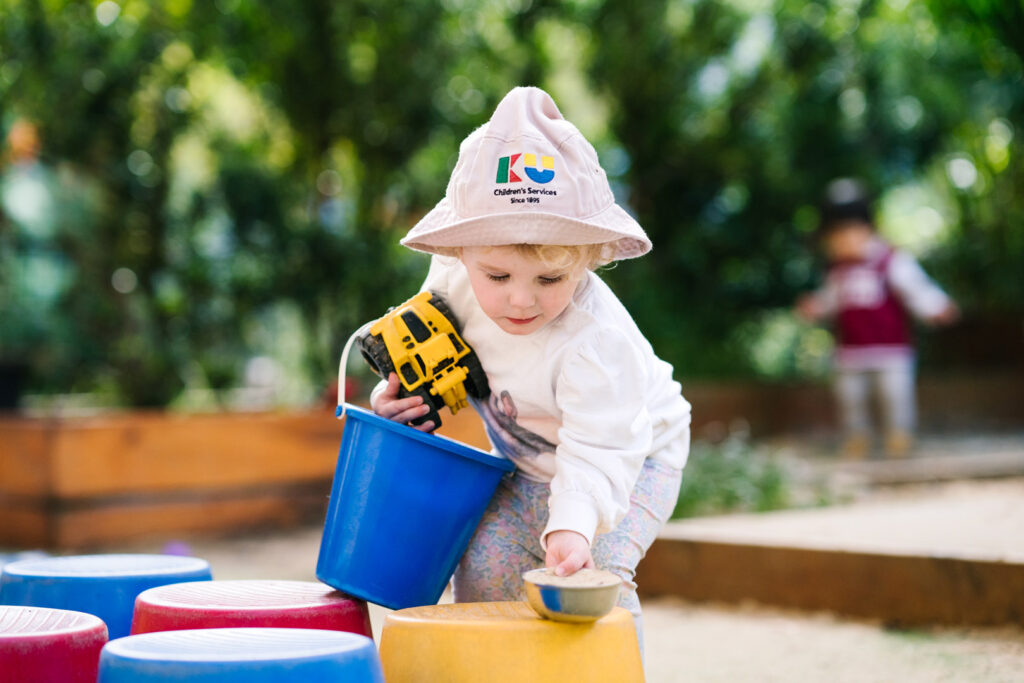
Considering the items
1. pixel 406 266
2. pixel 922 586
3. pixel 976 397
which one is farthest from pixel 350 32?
pixel 976 397

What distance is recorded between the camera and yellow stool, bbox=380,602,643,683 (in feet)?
5.91

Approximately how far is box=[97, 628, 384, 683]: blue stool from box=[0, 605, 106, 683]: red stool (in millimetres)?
166

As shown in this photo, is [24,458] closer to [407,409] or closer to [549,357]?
[407,409]

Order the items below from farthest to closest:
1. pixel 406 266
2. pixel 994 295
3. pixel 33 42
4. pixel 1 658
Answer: pixel 994 295 → pixel 406 266 → pixel 33 42 → pixel 1 658

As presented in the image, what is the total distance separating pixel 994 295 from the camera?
9383mm

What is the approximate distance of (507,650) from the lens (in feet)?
5.91

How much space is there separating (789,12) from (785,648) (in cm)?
668

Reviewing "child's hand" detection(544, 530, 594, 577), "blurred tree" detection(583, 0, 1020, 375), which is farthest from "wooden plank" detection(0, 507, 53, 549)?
"blurred tree" detection(583, 0, 1020, 375)

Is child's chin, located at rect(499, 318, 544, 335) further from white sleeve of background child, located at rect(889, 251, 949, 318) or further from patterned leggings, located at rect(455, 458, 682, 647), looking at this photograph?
white sleeve of background child, located at rect(889, 251, 949, 318)

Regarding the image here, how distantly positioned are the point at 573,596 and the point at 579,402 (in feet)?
1.44

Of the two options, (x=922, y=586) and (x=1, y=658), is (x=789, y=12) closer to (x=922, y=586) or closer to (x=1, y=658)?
(x=922, y=586)

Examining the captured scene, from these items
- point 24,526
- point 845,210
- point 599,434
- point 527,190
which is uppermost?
point 845,210

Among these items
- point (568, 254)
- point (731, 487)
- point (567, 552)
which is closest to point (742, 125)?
point (731, 487)

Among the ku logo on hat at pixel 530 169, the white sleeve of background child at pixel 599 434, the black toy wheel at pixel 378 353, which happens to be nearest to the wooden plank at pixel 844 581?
the white sleeve of background child at pixel 599 434
